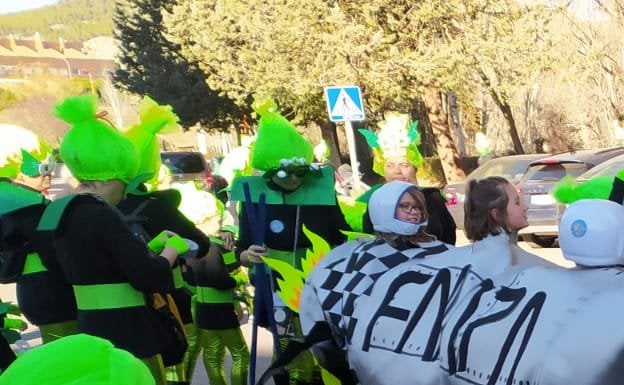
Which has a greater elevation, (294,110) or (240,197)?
(294,110)

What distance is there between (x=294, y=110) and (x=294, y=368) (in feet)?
67.0

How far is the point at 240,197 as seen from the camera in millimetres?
4727

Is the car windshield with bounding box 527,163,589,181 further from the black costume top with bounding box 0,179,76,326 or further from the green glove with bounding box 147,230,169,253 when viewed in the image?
the green glove with bounding box 147,230,169,253

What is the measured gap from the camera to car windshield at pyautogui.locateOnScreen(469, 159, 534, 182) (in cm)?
1330

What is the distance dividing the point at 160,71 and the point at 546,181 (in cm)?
1915

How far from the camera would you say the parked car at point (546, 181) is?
11.9 meters

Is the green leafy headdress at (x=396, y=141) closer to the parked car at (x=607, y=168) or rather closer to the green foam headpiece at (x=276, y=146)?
the green foam headpiece at (x=276, y=146)

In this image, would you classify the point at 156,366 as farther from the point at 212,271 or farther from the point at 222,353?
the point at 222,353

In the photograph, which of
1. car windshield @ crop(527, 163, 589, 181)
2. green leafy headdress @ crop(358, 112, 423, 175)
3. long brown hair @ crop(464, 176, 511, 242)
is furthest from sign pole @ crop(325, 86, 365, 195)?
long brown hair @ crop(464, 176, 511, 242)

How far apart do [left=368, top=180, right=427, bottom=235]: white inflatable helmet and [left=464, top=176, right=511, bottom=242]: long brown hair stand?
31 centimetres

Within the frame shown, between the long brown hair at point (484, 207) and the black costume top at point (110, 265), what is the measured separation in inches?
52.9

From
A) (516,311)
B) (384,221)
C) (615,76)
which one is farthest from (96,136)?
(615,76)

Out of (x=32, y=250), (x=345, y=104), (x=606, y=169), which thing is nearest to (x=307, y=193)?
(x=32, y=250)

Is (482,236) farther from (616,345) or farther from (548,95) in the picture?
(548,95)
